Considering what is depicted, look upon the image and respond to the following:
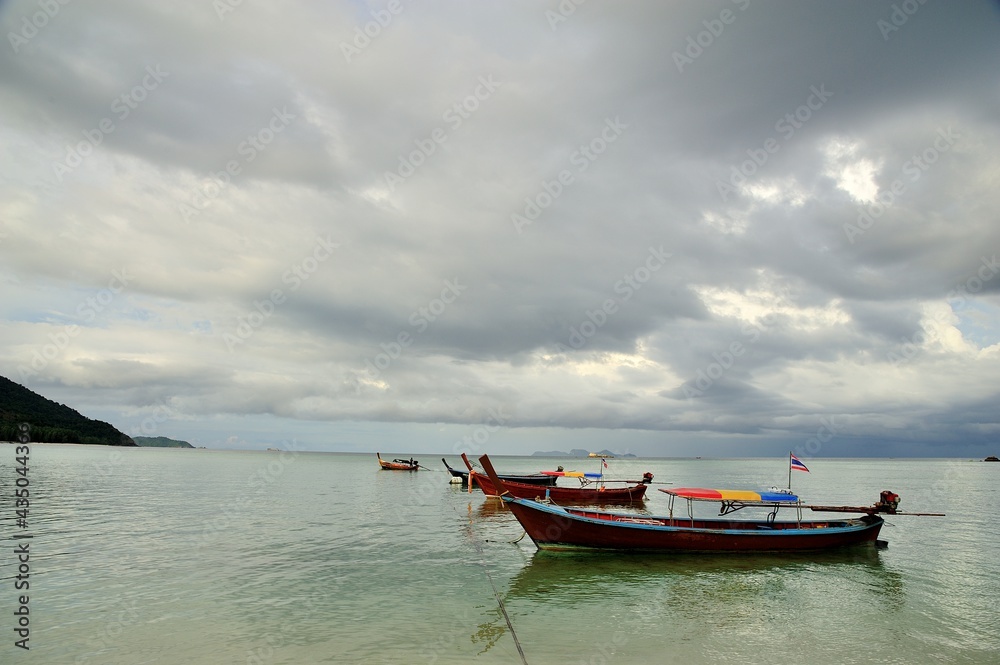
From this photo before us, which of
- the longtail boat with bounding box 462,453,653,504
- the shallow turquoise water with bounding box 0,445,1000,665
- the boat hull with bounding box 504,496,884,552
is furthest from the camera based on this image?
the longtail boat with bounding box 462,453,653,504

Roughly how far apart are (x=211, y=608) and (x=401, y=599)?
517cm

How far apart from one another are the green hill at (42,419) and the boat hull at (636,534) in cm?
12705

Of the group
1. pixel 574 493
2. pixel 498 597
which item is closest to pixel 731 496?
pixel 498 597

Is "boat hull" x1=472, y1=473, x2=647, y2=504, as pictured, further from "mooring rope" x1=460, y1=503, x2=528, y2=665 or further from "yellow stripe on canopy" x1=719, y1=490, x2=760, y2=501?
"yellow stripe on canopy" x1=719, y1=490, x2=760, y2=501

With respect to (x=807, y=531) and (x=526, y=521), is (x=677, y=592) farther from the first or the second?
(x=807, y=531)

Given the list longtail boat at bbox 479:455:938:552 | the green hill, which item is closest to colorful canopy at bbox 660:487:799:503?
longtail boat at bbox 479:455:938:552

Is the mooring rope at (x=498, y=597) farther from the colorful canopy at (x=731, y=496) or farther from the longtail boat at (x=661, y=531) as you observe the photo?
the colorful canopy at (x=731, y=496)

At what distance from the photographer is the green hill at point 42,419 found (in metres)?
119

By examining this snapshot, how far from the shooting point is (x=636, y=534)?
21812 mm

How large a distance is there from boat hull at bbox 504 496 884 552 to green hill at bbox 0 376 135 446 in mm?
127051

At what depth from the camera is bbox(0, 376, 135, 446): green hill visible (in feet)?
390

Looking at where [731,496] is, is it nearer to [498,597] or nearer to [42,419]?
[498,597]

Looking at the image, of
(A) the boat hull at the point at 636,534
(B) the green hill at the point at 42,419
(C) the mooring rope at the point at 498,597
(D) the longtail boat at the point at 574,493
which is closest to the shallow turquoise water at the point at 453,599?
(C) the mooring rope at the point at 498,597

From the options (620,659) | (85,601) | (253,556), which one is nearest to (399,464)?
(253,556)
